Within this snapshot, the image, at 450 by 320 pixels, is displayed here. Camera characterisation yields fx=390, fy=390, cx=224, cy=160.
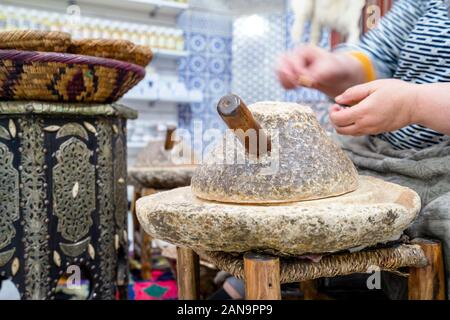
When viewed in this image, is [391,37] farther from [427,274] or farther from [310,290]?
[310,290]

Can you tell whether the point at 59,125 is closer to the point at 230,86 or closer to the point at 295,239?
the point at 295,239

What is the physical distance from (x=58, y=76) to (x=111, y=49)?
0.17 metres

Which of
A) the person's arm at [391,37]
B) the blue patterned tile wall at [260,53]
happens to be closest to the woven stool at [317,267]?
the person's arm at [391,37]

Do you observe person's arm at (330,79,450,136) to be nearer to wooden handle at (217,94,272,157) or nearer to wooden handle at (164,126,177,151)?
wooden handle at (217,94,272,157)

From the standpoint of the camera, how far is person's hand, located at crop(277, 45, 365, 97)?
0.81 metres

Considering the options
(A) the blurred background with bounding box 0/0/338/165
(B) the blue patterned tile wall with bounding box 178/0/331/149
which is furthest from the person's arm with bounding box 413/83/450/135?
(B) the blue patterned tile wall with bounding box 178/0/331/149

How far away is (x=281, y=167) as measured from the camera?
0.59 metres

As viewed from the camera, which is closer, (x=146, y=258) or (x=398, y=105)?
(x=398, y=105)

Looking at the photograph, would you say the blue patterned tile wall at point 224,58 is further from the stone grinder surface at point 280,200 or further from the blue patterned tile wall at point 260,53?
the stone grinder surface at point 280,200

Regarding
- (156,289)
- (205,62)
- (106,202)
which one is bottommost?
(156,289)

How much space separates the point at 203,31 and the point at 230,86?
61 cm

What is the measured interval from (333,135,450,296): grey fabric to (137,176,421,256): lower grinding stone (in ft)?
0.45

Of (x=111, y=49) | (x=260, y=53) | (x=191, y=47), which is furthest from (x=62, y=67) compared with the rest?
(x=260, y=53)

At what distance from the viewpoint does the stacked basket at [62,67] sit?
86 cm
